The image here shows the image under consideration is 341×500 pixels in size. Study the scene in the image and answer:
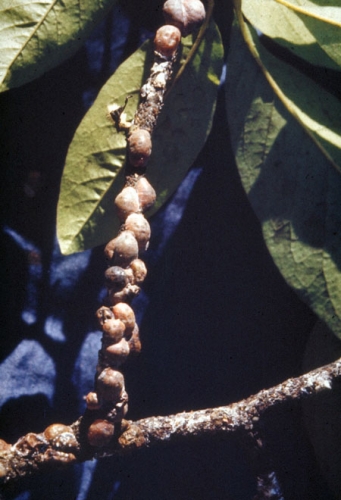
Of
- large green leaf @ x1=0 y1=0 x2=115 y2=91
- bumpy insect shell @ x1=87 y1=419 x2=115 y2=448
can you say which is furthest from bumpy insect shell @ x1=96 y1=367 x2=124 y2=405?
large green leaf @ x1=0 y1=0 x2=115 y2=91

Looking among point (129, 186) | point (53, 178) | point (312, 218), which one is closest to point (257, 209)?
point (312, 218)

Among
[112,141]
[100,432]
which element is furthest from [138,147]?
[100,432]

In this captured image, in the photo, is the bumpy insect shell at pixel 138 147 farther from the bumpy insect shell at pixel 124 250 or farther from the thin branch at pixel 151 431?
the thin branch at pixel 151 431

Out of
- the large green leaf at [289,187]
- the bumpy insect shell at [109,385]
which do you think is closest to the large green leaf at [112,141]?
the large green leaf at [289,187]

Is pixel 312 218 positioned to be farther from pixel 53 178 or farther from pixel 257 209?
pixel 53 178

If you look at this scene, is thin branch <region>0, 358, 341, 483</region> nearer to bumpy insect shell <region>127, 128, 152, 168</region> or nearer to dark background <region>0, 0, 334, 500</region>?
dark background <region>0, 0, 334, 500</region>

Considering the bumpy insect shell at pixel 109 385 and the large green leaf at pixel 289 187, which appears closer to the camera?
the bumpy insect shell at pixel 109 385

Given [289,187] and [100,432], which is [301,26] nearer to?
[289,187]
